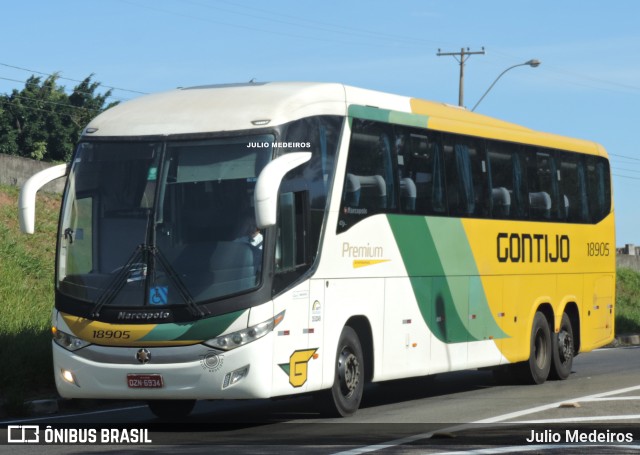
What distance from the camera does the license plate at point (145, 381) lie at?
12922 mm

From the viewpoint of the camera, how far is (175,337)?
12.9 metres

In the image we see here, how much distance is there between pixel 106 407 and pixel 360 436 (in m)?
5.19

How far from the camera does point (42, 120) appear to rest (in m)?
68.4

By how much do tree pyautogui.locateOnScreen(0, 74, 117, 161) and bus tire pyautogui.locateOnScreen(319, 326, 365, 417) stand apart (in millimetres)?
53374

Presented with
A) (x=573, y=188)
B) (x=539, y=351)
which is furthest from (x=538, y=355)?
(x=573, y=188)

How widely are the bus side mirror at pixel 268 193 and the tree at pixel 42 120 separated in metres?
55.0

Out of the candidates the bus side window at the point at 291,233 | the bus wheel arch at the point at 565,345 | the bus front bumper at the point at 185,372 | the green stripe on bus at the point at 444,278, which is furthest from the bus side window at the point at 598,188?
the bus front bumper at the point at 185,372

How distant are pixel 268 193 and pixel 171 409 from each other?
3647mm

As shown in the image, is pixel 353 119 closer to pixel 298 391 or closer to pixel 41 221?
pixel 298 391

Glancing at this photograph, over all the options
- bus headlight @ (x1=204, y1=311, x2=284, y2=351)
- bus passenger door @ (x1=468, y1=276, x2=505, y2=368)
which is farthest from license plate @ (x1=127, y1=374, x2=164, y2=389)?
bus passenger door @ (x1=468, y1=276, x2=505, y2=368)

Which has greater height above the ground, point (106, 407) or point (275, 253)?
point (275, 253)

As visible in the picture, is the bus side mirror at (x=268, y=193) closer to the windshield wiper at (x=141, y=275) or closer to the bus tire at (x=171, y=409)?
the windshield wiper at (x=141, y=275)

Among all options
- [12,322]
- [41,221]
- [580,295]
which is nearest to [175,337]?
[12,322]

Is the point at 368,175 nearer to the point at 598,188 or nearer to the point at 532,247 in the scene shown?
the point at 532,247
